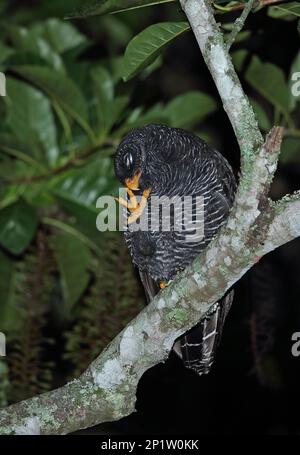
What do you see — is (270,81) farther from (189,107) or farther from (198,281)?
(198,281)

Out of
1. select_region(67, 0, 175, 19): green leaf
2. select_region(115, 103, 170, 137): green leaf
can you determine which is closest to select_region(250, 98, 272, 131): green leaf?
select_region(115, 103, 170, 137): green leaf

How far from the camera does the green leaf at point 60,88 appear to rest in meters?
3.36

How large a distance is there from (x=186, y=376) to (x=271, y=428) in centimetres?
58

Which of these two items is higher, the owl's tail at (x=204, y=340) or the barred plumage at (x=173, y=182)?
the barred plumage at (x=173, y=182)

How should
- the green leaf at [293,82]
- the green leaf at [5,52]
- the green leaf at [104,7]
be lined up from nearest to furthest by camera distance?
the green leaf at [104,7]
the green leaf at [293,82]
the green leaf at [5,52]

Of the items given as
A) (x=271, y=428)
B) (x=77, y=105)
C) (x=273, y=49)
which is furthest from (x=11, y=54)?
(x=271, y=428)

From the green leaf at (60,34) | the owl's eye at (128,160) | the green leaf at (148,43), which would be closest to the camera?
the green leaf at (148,43)

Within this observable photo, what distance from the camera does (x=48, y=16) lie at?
14.7 ft

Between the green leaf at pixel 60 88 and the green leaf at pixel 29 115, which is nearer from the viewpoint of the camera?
the green leaf at pixel 60 88

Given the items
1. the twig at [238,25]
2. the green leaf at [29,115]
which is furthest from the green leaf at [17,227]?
the twig at [238,25]

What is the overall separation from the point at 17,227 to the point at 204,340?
2.65 ft

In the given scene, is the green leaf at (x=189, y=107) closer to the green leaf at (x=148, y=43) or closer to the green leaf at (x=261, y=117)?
the green leaf at (x=261, y=117)

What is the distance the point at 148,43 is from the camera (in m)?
2.65

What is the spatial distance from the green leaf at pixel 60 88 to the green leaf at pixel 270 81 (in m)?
0.67
